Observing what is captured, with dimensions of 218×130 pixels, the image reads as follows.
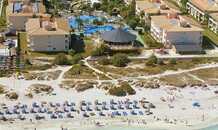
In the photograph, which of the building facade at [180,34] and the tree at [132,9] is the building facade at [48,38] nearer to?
the building facade at [180,34]

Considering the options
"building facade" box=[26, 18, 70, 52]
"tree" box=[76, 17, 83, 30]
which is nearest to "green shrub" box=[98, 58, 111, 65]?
"building facade" box=[26, 18, 70, 52]

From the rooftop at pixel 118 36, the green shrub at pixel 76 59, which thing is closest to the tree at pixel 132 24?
the rooftop at pixel 118 36

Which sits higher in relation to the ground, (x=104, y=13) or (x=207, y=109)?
(x=104, y=13)

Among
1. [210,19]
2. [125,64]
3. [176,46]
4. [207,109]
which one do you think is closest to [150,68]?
[125,64]

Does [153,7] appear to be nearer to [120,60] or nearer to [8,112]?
[120,60]

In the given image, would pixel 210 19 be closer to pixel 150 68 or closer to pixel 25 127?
pixel 150 68

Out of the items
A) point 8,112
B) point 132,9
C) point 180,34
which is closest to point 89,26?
point 132,9

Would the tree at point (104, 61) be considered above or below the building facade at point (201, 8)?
below
